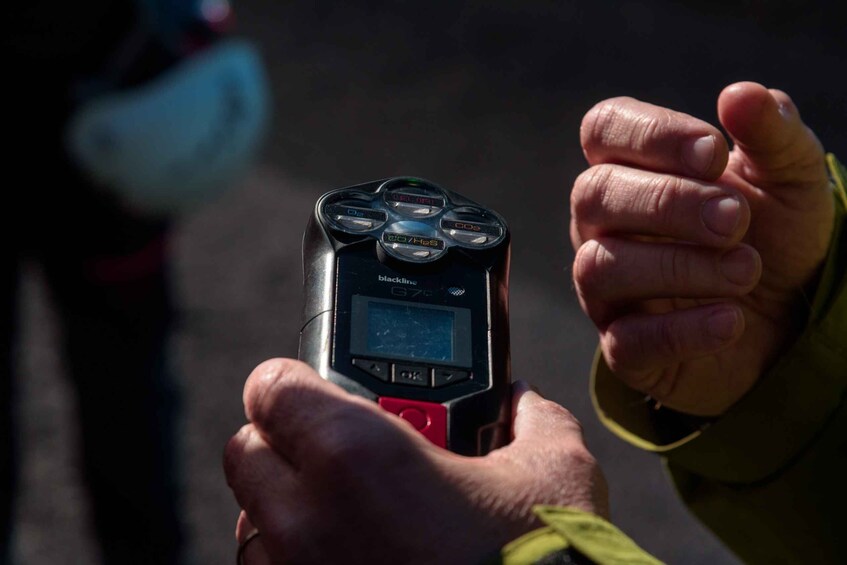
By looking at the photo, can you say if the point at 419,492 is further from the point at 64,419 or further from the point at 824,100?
the point at 824,100

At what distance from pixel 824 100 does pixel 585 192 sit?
12.9 ft

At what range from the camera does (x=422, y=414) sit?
116 cm

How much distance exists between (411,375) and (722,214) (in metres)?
0.46

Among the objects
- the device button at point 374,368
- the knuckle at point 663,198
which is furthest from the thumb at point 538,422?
the knuckle at point 663,198

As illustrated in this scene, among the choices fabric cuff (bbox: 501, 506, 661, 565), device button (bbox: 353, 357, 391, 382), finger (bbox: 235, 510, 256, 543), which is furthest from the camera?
device button (bbox: 353, 357, 391, 382)

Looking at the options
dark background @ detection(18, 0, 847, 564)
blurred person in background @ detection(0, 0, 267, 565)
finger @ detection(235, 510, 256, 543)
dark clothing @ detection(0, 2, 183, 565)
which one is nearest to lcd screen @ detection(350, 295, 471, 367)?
finger @ detection(235, 510, 256, 543)

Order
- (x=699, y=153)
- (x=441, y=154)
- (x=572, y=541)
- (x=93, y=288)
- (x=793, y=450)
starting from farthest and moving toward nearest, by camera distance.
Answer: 1. (x=441, y=154)
2. (x=93, y=288)
3. (x=793, y=450)
4. (x=699, y=153)
5. (x=572, y=541)

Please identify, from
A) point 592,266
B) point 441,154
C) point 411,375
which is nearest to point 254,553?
point 411,375

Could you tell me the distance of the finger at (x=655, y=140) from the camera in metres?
1.44

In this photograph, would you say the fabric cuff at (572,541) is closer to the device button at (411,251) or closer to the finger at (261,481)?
the finger at (261,481)

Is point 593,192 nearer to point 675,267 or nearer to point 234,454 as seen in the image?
point 675,267

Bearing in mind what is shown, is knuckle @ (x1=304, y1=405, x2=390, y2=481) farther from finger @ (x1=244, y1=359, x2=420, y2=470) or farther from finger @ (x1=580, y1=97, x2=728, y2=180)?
finger @ (x1=580, y1=97, x2=728, y2=180)

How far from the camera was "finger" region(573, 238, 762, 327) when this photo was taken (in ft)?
4.73

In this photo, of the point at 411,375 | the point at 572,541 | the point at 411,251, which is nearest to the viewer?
the point at 572,541
